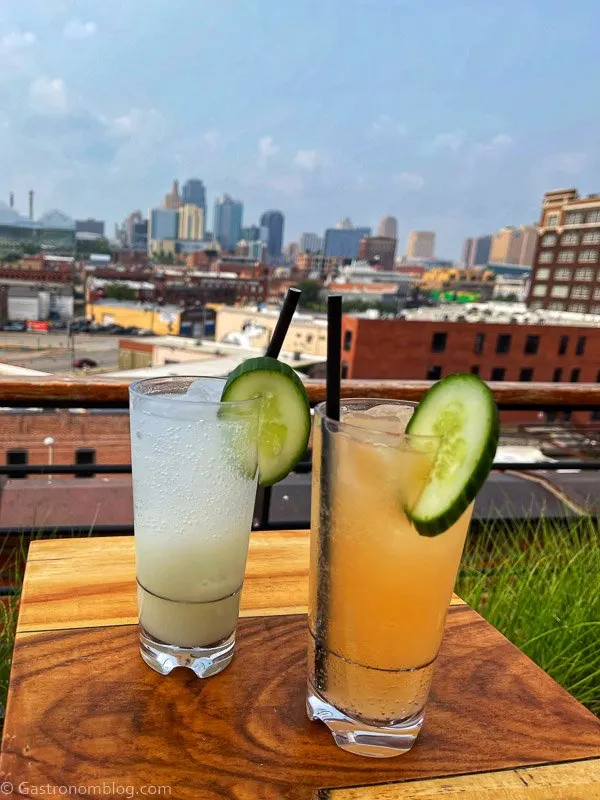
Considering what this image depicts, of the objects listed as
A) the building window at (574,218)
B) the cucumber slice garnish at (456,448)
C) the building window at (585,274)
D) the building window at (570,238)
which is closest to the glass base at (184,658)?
the cucumber slice garnish at (456,448)

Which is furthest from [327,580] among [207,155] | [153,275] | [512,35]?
[207,155]

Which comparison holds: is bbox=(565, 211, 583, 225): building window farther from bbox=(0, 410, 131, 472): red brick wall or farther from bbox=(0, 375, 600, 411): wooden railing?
bbox=(0, 375, 600, 411): wooden railing

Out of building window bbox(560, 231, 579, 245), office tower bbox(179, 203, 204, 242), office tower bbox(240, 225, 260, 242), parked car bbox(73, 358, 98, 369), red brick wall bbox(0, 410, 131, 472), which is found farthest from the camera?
office tower bbox(179, 203, 204, 242)

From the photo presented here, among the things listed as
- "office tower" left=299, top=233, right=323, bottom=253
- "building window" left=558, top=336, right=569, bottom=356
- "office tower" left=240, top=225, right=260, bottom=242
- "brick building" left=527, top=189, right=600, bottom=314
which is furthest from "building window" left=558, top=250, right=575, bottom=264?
"office tower" left=240, top=225, right=260, bottom=242

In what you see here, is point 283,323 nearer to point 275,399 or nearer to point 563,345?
point 275,399

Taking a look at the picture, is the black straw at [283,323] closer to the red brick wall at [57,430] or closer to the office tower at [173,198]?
the red brick wall at [57,430]
